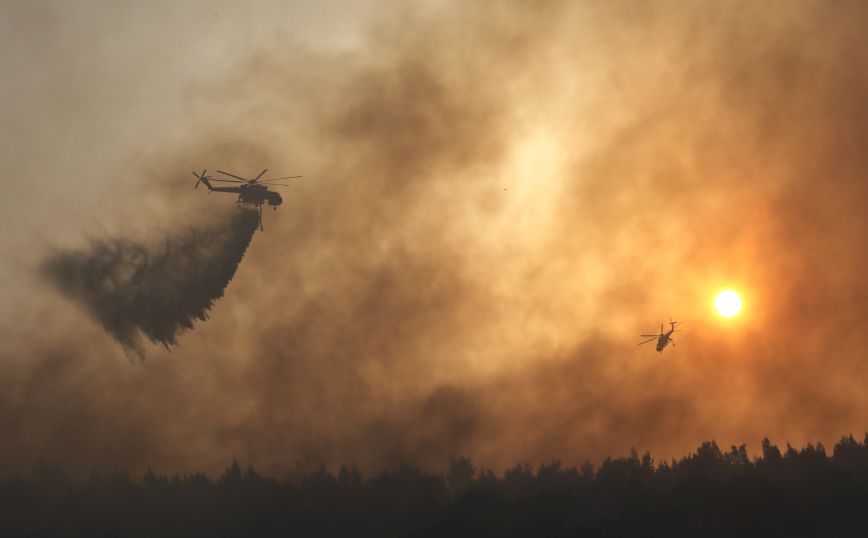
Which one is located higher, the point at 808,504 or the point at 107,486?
the point at 107,486

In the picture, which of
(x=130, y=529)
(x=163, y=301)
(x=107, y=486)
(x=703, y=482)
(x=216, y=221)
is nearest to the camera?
(x=163, y=301)

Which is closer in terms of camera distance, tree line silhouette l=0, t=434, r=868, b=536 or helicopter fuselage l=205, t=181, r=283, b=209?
helicopter fuselage l=205, t=181, r=283, b=209

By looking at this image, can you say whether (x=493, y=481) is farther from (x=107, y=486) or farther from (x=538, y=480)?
(x=107, y=486)

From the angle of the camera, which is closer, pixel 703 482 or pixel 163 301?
pixel 163 301

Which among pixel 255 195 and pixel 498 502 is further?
pixel 498 502

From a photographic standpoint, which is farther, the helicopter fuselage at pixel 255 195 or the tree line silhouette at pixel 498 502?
the tree line silhouette at pixel 498 502

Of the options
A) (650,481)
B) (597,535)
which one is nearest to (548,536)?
(597,535)

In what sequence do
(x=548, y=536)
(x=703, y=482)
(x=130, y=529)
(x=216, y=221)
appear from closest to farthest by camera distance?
(x=216, y=221)
(x=548, y=536)
(x=703, y=482)
(x=130, y=529)

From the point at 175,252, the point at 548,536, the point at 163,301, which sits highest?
the point at 175,252
